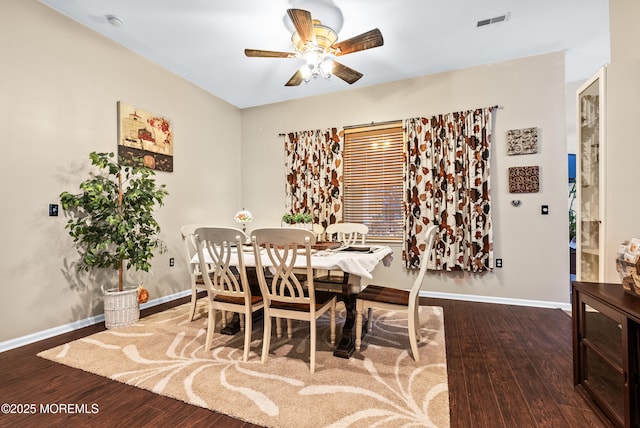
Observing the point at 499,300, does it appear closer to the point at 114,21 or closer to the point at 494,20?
the point at 494,20

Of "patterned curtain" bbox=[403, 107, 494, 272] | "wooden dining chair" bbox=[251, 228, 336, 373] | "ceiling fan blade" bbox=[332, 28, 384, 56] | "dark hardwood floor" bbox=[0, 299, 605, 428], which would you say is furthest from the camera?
"patterned curtain" bbox=[403, 107, 494, 272]

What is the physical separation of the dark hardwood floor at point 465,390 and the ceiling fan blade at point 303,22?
8.83ft

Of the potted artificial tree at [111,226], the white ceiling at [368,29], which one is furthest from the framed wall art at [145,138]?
the white ceiling at [368,29]

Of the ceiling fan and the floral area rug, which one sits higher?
the ceiling fan

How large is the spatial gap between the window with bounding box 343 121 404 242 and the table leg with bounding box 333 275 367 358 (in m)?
1.91

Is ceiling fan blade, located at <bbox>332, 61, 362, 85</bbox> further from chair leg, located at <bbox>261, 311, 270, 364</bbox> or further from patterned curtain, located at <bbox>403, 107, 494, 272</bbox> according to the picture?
chair leg, located at <bbox>261, 311, 270, 364</bbox>

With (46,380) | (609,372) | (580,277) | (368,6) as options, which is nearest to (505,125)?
(580,277)

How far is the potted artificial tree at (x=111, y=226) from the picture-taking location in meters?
2.77

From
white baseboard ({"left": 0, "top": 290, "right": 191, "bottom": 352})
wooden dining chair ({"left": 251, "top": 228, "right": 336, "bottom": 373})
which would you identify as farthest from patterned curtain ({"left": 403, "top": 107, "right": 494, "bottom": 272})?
white baseboard ({"left": 0, "top": 290, "right": 191, "bottom": 352})

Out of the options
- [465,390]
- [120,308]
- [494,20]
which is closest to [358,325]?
[465,390]

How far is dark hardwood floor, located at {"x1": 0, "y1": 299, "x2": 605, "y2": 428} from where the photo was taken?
160 centimetres

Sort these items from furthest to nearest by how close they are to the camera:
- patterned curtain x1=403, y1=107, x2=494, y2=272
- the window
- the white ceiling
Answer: the window → patterned curtain x1=403, y1=107, x2=494, y2=272 → the white ceiling

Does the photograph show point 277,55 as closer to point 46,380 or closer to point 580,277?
point 46,380

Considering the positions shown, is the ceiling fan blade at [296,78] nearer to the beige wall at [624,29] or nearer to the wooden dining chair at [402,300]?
the wooden dining chair at [402,300]
